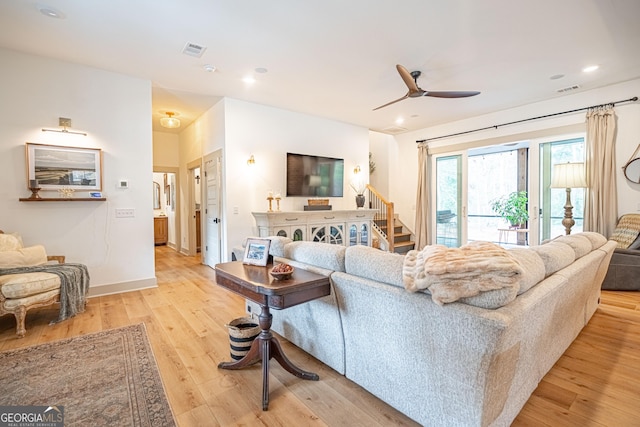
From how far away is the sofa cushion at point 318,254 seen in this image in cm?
200

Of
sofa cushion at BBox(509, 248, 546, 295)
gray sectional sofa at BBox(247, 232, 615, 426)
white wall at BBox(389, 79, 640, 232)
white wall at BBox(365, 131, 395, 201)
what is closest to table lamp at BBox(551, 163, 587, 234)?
white wall at BBox(389, 79, 640, 232)

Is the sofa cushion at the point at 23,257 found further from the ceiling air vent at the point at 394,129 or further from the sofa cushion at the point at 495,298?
the ceiling air vent at the point at 394,129

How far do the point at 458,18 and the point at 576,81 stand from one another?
2.89 m

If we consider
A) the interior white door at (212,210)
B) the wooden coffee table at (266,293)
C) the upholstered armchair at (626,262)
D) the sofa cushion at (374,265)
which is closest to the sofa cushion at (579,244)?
the sofa cushion at (374,265)

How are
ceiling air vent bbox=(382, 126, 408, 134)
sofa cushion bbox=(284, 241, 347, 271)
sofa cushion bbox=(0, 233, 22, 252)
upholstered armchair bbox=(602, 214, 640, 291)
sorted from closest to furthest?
sofa cushion bbox=(284, 241, 347, 271) < sofa cushion bbox=(0, 233, 22, 252) < upholstered armchair bbox=(602, 214, 640, 291) < ceiling air vent bbox=(382, 126, 408, 134)

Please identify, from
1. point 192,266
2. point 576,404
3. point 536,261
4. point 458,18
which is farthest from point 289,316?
point 192,266

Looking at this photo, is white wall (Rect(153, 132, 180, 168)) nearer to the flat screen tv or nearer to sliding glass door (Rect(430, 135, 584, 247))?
the flat screen tv

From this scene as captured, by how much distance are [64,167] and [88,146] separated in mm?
380

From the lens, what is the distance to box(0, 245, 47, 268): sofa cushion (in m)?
2.90

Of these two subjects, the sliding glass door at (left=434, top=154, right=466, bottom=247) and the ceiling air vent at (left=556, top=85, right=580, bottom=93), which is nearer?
the ceiling air vent at (left=556, top=85, right=580, bottom=93)

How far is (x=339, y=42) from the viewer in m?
3.17

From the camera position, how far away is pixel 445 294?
1322 millimetres

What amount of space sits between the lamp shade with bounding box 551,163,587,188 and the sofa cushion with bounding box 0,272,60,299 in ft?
21.3

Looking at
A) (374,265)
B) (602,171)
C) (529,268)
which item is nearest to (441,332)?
(374,265)
